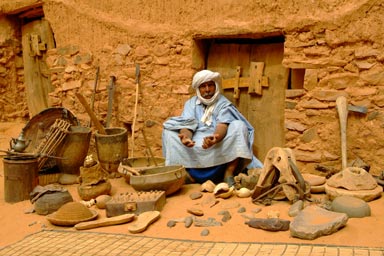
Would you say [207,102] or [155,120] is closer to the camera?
[207,102]

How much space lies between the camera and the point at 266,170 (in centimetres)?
416

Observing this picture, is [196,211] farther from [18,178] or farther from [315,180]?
[18,178]

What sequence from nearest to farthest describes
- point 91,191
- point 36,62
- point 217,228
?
1. point 217,228
2. point 91,191
3. point 36,62

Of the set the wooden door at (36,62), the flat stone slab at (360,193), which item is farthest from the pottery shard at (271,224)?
the wooden door at (36,62)

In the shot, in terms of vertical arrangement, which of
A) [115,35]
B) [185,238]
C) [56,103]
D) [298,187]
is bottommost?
[185,238]

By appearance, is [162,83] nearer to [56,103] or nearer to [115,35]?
[115,35]

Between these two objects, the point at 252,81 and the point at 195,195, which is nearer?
the point at 195,195

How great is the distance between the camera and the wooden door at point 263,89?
17.2ft

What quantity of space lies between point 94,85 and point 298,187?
3059 mm

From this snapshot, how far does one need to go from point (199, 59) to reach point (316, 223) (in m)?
2.62

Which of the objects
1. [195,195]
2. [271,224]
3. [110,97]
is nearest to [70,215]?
[195,195]

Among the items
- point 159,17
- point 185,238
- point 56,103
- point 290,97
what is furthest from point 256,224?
point 56,103

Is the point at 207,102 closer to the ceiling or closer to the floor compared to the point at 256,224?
closer to the ceiling

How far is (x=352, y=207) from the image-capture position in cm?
368
